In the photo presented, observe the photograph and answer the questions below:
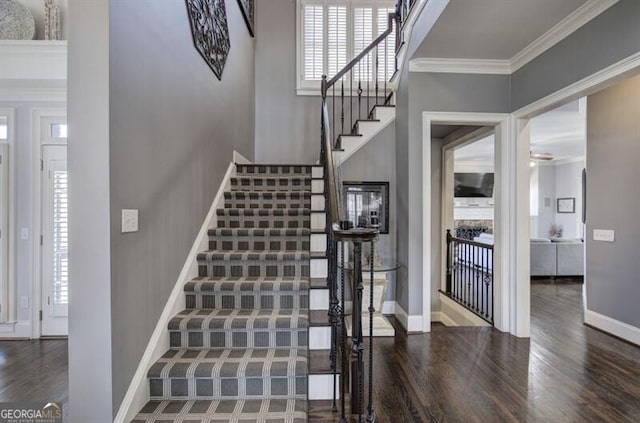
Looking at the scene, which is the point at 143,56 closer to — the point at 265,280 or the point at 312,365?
the point at 265,280

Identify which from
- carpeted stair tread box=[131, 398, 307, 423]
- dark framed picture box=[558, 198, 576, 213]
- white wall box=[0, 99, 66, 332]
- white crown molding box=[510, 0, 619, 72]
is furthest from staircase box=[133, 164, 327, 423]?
dark framed picture box=[558, 198, 576, 213]

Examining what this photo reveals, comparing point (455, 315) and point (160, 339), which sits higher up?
point (160, 339)

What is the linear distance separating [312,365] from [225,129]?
2810 mm

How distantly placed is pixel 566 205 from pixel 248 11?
9.88m

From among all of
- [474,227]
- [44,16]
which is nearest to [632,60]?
[44,16]

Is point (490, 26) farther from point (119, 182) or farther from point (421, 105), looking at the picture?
point (119, 182)

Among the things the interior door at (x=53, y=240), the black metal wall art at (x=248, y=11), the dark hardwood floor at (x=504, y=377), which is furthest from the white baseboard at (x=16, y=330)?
the black metal wall art at (x=248, y=11)

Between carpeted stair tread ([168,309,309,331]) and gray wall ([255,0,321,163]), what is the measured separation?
346 cm

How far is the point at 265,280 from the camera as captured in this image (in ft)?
8.55

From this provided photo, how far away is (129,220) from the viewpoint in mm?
1772

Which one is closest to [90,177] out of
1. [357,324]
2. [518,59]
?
[357,324]

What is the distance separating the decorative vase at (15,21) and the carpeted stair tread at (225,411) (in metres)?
3.45

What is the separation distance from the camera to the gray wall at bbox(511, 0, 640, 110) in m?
2.19

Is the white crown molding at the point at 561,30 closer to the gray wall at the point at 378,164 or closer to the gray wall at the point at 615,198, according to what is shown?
the gray wall at the point at 615,198
